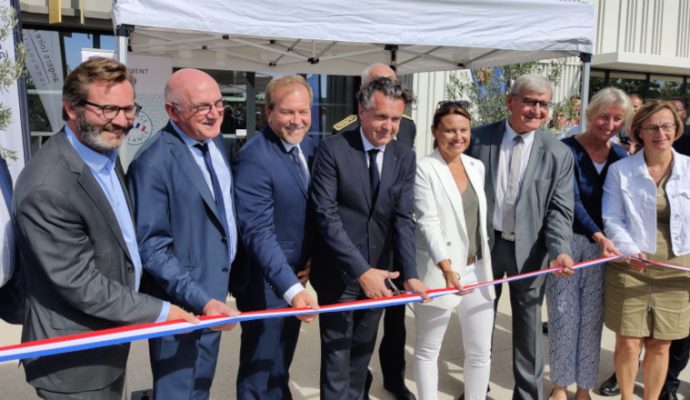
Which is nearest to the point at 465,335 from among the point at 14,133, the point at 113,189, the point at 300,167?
the point at 300,167

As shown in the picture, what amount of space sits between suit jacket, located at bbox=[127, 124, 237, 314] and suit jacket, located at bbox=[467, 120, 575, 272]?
1693 mm

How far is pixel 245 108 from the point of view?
1005cm

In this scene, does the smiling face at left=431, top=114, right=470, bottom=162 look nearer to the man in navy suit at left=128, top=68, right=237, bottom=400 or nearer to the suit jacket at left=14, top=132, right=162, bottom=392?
the man in navy suit at left=128, top=68, right=237, bottom=400

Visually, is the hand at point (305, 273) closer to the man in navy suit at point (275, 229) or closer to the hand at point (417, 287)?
the man in navy suit at point (275, 229)

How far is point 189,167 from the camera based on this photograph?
2.33 metres

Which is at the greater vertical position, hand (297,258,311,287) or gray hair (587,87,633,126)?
gray hair (587,87,633,126)

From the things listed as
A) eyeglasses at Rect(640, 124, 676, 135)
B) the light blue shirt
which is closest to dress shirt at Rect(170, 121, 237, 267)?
the light blue shirt

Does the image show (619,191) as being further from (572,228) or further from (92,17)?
(92,17)

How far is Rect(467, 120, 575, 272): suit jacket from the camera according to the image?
126 inches

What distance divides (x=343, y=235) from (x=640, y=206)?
1802 millimetres

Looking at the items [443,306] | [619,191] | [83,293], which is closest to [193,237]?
[83,293]

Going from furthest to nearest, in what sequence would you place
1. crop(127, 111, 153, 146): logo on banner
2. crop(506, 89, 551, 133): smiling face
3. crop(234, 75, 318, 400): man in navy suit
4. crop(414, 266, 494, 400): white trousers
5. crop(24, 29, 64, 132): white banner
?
crop(24, 29, 64, 132): white banner
crop(127, 111, 153, 146): logo on banner
crop(506, 89, 551, 133): smiling face
crop(414, 266, 494, 400): white trousers
crop(234, 75, 318, 400): man in navy suit

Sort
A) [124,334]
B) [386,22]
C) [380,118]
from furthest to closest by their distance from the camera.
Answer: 1. [386,22]
2. [380,118]
3. [124,334]

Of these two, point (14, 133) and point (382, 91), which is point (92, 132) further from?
point (14, 133)
